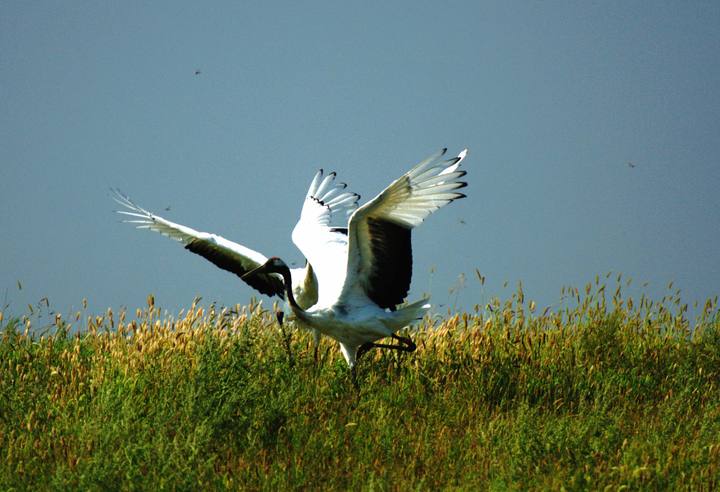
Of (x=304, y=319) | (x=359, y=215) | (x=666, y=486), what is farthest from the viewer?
(x=304, y=319)

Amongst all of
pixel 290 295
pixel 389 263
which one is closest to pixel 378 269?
pixel 389 263

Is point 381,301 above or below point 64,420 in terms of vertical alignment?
above

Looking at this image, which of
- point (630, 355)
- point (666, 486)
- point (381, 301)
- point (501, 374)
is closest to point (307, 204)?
point (381, 301)

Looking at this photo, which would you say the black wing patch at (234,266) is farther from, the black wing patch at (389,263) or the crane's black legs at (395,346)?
the black wing patch at (389,263)

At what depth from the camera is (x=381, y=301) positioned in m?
8.18

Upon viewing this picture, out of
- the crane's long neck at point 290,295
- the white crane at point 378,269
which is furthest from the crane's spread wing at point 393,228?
the crane's long neck at point 290,295

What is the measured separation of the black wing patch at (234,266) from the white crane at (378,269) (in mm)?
1460

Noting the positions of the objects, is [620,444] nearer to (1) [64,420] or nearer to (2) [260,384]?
(2) [260,384]

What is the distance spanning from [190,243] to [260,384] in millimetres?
3518

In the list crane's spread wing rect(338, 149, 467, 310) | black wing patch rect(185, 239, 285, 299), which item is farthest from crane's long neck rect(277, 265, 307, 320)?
black wing patch rect(185, 239, 285, 299)

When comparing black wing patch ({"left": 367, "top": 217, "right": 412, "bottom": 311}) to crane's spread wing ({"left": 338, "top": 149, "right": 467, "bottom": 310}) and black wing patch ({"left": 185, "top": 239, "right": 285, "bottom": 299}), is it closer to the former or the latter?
crane's spread wing ({"left": 338, "top": 149, "right": 467, "bottom": 310})

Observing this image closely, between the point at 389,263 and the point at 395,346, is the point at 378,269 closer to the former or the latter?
the point at 389,263

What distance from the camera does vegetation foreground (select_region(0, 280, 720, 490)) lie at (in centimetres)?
590

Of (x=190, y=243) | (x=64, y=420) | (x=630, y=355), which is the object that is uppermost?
(x=190, y=243)
